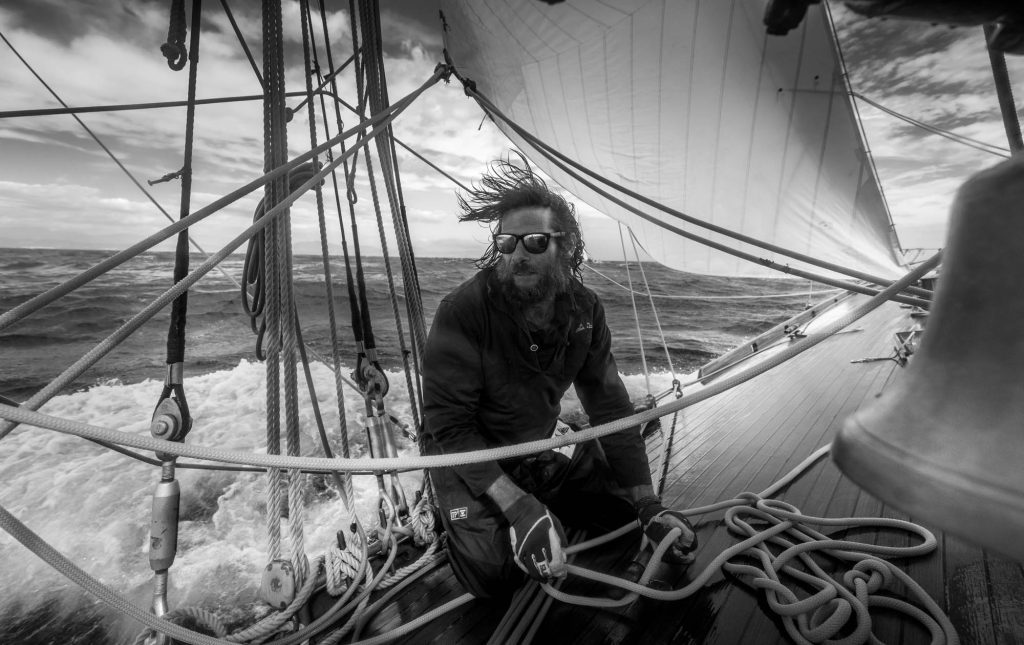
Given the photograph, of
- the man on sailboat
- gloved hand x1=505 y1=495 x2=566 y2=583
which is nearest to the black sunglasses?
the man on sailboat

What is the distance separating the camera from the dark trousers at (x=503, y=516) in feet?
5.21

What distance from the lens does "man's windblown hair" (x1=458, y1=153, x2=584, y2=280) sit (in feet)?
→ 6.60

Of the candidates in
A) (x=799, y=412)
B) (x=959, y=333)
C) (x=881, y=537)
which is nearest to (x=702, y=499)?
(x=881, y=537)

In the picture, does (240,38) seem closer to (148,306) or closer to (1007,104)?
(148,306)

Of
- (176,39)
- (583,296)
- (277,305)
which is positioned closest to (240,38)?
(176,39)

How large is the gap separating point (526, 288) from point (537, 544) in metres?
0.90

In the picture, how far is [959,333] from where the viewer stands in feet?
1.26

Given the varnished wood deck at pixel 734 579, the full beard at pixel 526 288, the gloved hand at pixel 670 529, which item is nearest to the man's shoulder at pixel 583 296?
the full beard at pixel 526 288

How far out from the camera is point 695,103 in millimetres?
2385

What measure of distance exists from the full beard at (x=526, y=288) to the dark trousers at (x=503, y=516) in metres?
0.69

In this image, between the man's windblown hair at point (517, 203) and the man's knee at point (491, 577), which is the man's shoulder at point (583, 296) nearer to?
the man's windblown hair at point (517, 203)

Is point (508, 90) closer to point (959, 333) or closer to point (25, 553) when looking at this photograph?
point (959, 333)

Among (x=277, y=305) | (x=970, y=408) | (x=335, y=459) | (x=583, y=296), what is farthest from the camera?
(x=583, y=296)

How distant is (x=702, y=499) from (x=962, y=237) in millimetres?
2064
